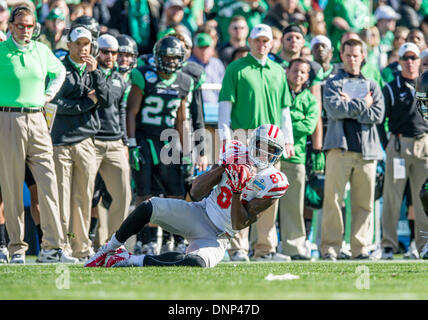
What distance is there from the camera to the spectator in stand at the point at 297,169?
10.5 meters

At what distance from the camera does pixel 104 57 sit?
10094 millimetres

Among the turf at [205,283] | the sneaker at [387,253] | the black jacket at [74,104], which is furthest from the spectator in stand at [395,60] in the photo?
the turf at [205,283]

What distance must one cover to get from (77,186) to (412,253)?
4.00 m

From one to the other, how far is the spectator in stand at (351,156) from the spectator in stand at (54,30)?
3605 mm

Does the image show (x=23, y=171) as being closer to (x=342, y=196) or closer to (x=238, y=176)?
(x=238, y=176)

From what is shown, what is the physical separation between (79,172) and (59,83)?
1081 mm

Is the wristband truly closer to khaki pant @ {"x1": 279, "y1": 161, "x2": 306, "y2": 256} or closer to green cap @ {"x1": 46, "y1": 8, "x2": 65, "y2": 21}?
khaki pant @ {"x1": 279, "y1": 161, "x2": 306, "y2": 256}

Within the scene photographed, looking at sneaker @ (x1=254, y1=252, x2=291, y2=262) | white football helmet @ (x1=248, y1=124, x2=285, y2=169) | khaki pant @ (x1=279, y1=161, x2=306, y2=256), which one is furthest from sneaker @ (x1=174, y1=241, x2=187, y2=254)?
white football helmet @ (x1=248, y1=124, x2=285, y2=169)

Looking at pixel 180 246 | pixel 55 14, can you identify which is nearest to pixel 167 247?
pixel 180 246

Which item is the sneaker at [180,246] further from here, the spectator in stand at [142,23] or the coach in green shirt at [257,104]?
the spectator in stand at [142,23]

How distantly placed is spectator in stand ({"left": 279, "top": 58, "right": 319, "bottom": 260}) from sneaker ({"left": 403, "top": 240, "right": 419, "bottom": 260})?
1.23 meters

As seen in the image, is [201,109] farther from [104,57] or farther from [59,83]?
[59,83]
